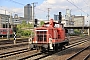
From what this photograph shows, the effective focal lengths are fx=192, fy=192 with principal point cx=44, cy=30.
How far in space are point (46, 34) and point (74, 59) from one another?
4.30 metres

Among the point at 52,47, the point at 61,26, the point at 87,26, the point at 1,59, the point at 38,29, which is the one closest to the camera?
the point at 1,59

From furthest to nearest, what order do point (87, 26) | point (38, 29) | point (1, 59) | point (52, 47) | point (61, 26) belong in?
point (87, 26), point (61, 26), point (38, 29), point (52, 47), point (1, 59)

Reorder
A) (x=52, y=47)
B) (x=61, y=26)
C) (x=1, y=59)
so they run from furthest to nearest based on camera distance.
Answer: (x=61, y=26) < (x=52, y=47) < (x=1, y=59)

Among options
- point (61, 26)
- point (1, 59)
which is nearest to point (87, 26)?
point (61, 26)

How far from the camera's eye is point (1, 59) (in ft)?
46.0

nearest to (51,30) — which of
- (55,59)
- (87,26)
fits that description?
(55,59)

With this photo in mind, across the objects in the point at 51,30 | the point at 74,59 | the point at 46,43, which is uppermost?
the point at 51,30

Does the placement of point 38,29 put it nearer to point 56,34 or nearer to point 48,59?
point 56,34

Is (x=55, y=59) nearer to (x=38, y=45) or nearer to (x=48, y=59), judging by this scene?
(x=48, y=59)

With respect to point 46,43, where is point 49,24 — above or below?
above

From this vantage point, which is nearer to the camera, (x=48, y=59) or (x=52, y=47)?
(x=48, y=59)

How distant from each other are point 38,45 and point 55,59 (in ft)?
10.2

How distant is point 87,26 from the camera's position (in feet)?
333

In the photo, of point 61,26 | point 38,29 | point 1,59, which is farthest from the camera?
point 61,26
